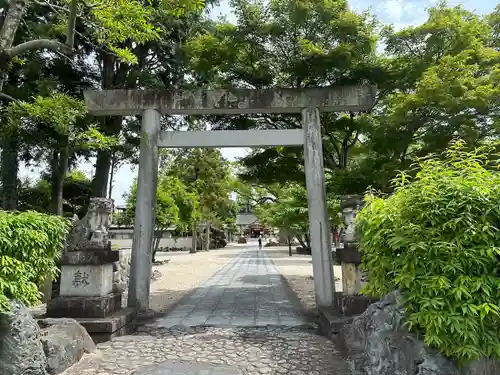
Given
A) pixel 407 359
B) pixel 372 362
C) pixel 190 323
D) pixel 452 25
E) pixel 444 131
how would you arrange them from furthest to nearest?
pixel 452 25
pixel 444 131
pixel 190 323
pixel 372 362
pixel 407 359

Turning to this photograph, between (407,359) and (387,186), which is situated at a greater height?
(387,186)

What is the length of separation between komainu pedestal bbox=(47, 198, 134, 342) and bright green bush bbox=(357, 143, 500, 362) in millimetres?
4456

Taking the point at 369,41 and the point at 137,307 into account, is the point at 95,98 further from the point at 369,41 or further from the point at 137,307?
the point at 369,41

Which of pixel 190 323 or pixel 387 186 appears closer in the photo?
pixel 190 323

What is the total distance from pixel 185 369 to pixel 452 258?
325 cm

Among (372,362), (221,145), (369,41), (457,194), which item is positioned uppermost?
(369,41)

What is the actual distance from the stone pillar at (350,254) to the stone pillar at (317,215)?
2.14 ft

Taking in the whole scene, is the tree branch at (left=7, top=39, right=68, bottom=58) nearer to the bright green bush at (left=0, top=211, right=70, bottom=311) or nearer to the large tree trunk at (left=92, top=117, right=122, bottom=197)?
the bright green bush at (left=0, top=211, right=70, bottom=311)

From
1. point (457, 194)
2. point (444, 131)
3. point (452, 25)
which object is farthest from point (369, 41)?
point (457, 194)

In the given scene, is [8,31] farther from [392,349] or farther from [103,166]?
[392,349]

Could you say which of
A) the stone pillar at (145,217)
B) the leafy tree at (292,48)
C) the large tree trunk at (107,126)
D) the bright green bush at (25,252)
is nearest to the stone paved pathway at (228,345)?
the stone pillar at (145,217)

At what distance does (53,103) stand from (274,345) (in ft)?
16.6

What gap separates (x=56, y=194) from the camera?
30.1 ft

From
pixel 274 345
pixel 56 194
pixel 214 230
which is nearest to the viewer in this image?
pixel 274 345
